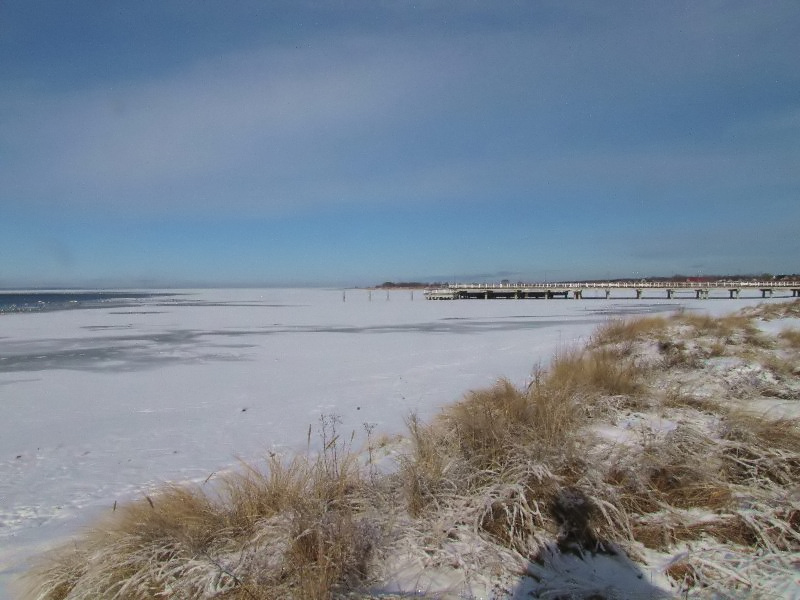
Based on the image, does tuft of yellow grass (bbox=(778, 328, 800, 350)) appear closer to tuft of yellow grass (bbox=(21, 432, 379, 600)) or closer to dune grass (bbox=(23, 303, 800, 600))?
dune grass (bbox=(23, 303, 800, 600))

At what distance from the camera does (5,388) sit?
10.0 m

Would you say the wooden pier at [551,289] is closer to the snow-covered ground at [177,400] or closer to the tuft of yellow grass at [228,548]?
the snow-covered ground at [177,400]

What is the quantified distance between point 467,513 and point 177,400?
7012 millimetres

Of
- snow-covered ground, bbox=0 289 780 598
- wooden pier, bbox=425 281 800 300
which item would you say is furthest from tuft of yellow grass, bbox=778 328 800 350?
wooden pier, bbox=425 281 800 300

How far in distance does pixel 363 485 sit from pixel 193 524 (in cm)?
124

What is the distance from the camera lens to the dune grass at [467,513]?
9.46ft

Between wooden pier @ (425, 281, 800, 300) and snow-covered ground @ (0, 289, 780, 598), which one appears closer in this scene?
snow-covered ground @ (0, 289, 780, 598)

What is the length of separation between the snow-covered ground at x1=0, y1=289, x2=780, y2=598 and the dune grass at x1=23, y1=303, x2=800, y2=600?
3.62 feet

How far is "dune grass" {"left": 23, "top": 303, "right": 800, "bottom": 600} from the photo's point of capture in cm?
288

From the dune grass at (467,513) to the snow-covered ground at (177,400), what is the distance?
110 centimetres

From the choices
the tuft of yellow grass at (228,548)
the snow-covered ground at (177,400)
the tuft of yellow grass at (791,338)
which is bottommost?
the snow-covered ground at (177,400)

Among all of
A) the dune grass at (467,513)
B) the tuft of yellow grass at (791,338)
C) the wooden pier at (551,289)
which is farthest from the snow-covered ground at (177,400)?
the wooden pier at (551,289)

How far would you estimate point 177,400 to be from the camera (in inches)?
352

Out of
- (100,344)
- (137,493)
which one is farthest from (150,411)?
(100,344)
